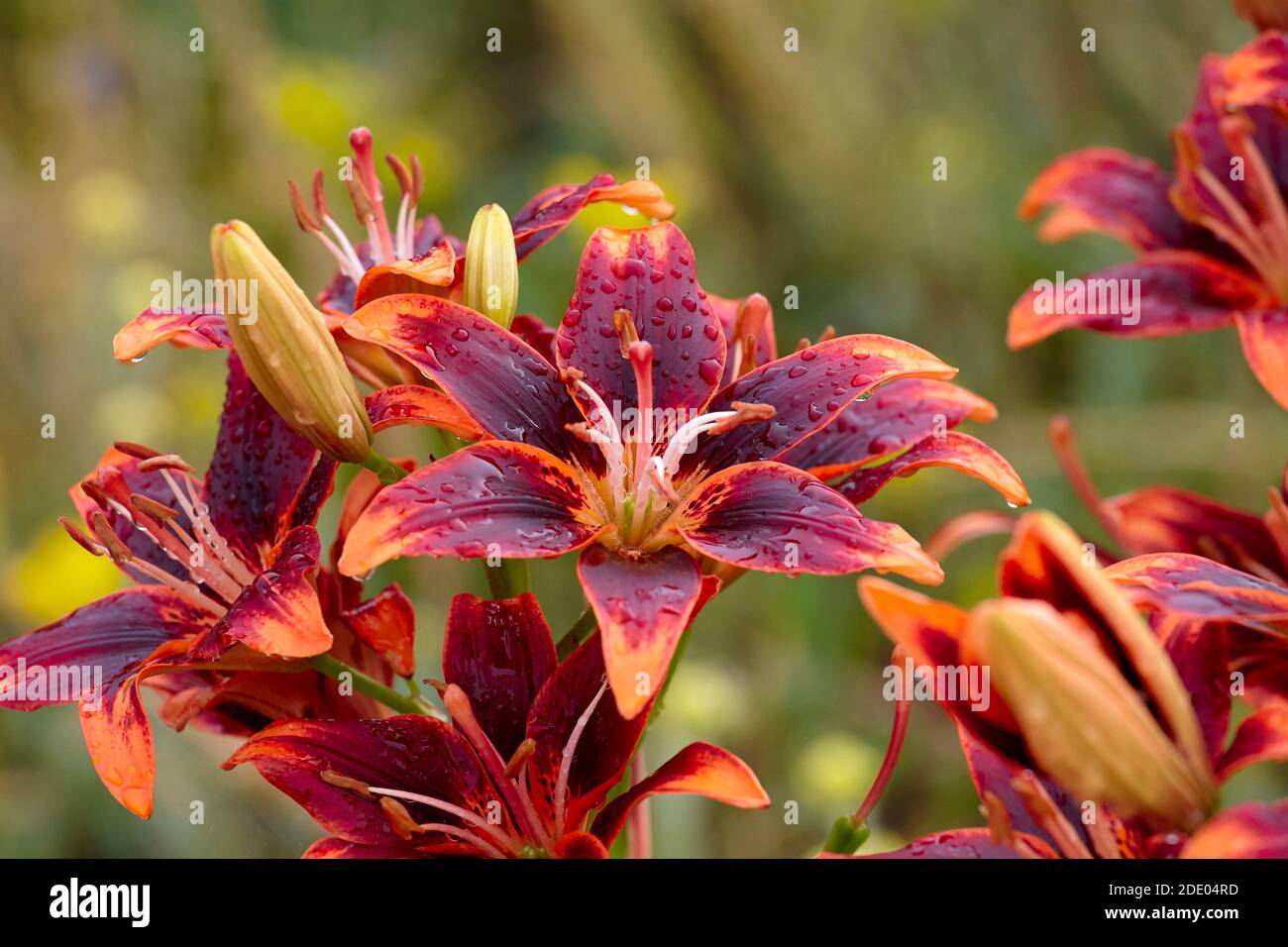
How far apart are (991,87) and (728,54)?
0.58m

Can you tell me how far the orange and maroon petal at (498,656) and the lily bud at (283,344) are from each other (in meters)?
0.12

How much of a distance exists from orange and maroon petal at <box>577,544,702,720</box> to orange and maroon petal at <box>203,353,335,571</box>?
0.71 feet

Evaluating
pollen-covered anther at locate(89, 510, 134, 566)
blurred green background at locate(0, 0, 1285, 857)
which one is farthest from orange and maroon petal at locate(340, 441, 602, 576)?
blurred green background at locate(0, 0, 1285, 857)

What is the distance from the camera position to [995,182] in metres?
2.68

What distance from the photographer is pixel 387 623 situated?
2.60ft

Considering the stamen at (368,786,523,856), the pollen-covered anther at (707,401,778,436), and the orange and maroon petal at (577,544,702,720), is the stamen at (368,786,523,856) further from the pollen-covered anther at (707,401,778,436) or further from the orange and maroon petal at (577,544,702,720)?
the pollen-covered anther at (707,401,778,436)

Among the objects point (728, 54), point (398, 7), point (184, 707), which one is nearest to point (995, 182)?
point (728, 54)

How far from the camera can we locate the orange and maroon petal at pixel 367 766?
741 mm

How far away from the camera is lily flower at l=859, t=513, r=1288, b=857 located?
57 cm

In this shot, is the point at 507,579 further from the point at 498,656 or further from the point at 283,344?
the point at 283,344

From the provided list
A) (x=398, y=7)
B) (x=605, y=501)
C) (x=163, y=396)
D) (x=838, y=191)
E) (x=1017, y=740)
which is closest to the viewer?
(x=1017, y=740)

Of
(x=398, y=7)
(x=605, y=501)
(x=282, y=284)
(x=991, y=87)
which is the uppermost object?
(x=398, y=7)

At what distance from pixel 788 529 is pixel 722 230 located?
2.04 m
